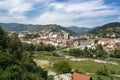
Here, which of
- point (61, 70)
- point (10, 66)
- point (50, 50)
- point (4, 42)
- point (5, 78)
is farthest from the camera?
point (50, 50)

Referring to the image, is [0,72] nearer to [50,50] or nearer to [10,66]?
[10,66]

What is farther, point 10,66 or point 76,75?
point 76,75

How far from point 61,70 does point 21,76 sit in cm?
3011

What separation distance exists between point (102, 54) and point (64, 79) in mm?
86430

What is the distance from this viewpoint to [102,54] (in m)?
125

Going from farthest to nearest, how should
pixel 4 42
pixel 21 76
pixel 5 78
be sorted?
1. pixel 4 42
2. pixel 21 76
3. pixel 5 78

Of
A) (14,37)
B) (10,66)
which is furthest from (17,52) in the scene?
(10,66)

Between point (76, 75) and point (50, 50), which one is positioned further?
point (50, 50)

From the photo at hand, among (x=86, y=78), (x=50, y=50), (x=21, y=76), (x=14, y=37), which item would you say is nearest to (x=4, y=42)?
(x=14, y=37)

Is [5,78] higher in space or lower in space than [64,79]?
higher

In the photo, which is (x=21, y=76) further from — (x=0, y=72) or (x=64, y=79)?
(x=64, y=79)

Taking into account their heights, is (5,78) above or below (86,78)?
above

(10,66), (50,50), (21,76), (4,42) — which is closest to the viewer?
(21,76)

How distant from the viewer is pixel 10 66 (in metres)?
30.0
